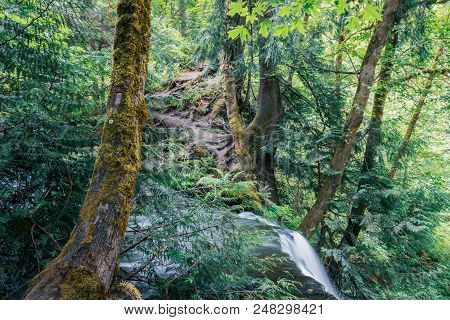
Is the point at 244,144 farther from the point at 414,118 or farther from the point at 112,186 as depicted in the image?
the point at 414,118

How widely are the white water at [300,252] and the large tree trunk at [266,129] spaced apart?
2058 mm

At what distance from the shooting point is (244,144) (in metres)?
8.30

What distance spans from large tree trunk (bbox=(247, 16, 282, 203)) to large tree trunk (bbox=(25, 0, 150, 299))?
6143 mm

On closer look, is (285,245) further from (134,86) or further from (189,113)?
(189,113)

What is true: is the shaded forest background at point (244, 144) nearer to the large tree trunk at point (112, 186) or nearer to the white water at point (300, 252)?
the white water at point (300, 252)

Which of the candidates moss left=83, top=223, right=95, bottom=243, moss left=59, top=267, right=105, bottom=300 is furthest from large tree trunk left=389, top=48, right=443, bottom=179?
moss left=59, top=267, right=105, bottom=300

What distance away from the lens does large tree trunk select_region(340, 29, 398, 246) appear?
838 centimetres

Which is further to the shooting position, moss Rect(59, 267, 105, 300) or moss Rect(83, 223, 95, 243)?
moss Rect(83, 223, 95, 243)

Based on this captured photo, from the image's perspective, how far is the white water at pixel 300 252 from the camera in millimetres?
5889

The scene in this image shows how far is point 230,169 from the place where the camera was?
8.61m

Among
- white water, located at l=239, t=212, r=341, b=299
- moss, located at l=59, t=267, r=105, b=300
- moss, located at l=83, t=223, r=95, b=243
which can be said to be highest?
moss, located at l=83, t=223, r=95, b=243

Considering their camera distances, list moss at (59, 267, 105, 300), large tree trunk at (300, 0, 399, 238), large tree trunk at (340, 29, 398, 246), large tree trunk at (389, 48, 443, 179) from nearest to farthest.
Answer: moss at (59, 267, 105, 300) → large tree trunk at (300, 0, 399, 238) → large tree trunk at (340, 29, 398, 246) → large tree trunk at (389, 48, 443, 179)

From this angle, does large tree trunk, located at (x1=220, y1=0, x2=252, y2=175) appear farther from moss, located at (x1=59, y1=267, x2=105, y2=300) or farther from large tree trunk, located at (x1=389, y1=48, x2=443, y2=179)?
moss, located at (x1=59, y1=267, x2=105, y2=300)

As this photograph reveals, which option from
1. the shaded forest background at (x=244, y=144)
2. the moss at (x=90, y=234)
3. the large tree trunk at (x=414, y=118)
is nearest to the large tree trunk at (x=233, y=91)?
the shaded forest background at (x=244, y=144)
